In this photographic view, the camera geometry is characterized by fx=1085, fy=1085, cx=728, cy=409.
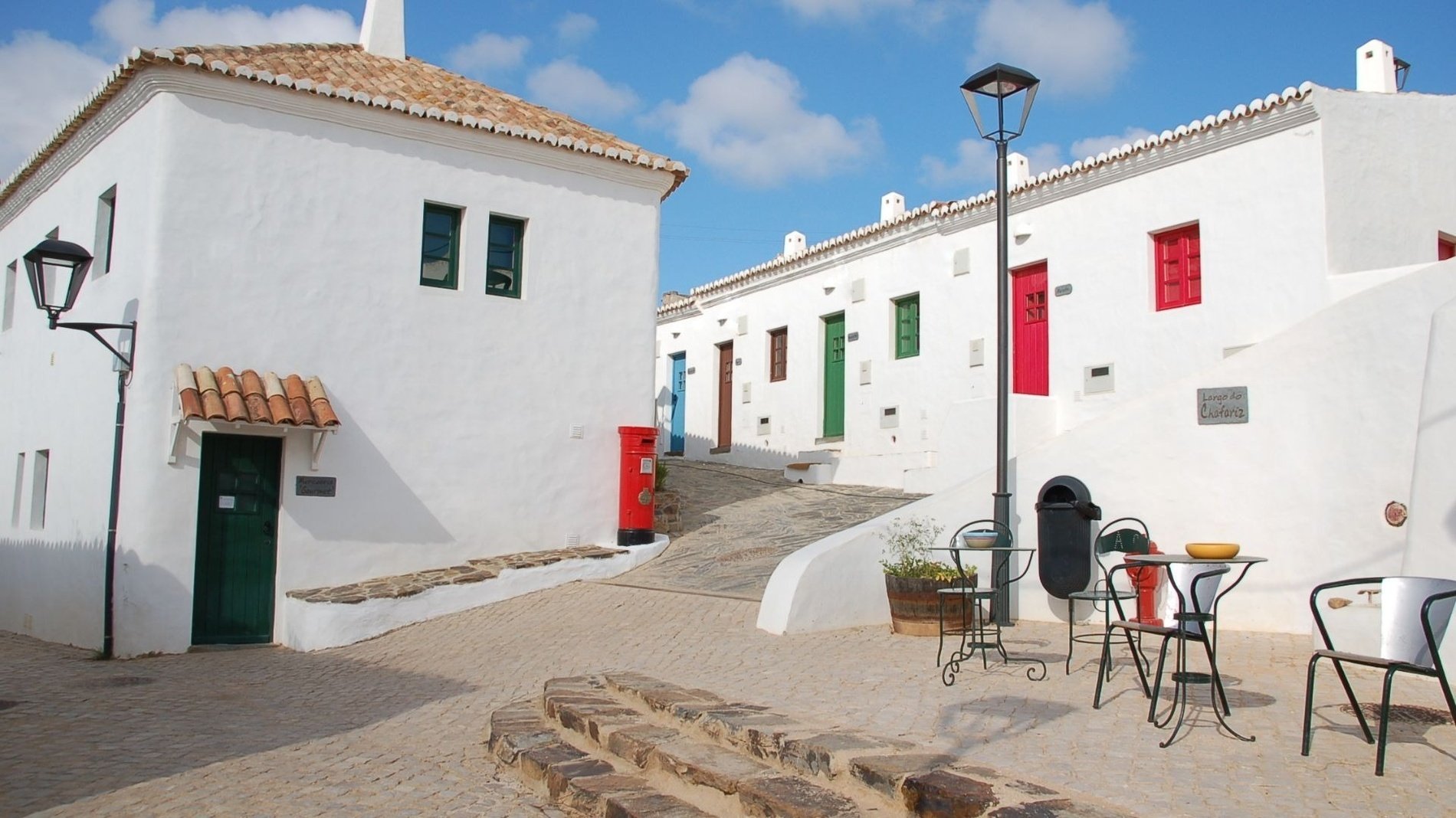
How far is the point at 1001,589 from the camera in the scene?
934 centimetres

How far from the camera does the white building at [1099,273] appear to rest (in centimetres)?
1208

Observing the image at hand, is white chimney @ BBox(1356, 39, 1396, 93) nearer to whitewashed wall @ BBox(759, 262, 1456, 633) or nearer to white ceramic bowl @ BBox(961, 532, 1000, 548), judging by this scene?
whitewashed wall @ BBox(759, 262, 1456, 633)

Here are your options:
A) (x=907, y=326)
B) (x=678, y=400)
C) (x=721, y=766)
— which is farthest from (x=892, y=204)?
(x=721, y=766)

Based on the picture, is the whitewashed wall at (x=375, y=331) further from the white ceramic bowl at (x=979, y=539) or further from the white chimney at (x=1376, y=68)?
the white chimney at (x=1376, y=68)

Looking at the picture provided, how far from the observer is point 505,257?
12586 mm

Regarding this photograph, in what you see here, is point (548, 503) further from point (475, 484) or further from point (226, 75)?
point (226, 75)

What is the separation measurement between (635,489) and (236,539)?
168 inches

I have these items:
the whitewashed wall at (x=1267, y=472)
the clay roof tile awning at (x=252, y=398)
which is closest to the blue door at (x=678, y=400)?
the clay roof tile awning at (x=252, y=398)

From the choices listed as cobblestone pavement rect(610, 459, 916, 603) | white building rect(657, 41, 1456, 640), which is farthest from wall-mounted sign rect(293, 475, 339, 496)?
white building rect(657, 41, 1456, 640)

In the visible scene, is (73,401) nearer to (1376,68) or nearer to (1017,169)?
(1017,169)

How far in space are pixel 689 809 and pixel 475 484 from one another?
7.51 meters

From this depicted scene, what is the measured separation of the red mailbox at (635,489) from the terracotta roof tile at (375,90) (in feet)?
10.5

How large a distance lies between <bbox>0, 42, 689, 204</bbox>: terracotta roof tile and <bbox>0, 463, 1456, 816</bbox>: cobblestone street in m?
5.54

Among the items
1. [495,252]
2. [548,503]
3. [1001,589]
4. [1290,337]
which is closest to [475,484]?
[548,503]
